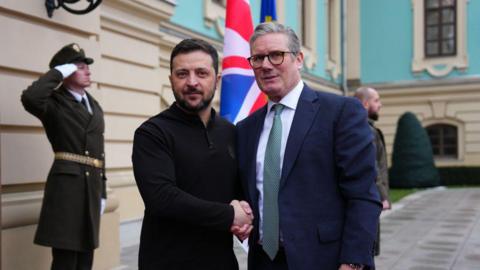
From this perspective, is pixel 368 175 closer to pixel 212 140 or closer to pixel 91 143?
pixel 212 140

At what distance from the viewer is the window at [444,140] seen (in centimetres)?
1936

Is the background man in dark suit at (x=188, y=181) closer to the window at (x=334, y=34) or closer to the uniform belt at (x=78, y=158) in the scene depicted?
the uniform belt at (x=78, y=158)

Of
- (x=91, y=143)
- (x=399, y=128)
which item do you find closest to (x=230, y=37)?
(x=91, y=143)

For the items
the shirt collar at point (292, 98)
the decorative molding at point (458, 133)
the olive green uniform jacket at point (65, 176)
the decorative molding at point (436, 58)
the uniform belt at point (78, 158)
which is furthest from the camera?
the decorative molding at point (436, 58)

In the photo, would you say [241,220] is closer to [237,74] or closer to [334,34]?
[237,74]

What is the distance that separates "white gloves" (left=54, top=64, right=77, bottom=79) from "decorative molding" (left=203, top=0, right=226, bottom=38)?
6.63 meters

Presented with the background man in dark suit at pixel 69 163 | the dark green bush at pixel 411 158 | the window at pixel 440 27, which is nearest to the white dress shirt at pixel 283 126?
the background man in dark suit at pixel 69 163

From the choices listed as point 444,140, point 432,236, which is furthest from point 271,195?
point 444,140

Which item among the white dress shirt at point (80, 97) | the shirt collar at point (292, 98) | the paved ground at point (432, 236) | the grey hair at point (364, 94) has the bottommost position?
the paved ground at point (432, 236)

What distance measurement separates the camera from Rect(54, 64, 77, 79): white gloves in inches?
151

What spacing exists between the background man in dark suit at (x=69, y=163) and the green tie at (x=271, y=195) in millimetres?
2075

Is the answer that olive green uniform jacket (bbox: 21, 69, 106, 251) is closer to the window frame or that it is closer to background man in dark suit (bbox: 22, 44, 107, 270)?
background man in dark suit (bbox: 22, 44, 107, 270)

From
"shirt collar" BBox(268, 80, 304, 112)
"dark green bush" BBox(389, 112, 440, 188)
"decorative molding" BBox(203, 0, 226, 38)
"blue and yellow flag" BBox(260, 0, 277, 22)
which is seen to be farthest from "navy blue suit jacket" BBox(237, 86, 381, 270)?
"dark green bush" BBox(389, 112, 440, 188)

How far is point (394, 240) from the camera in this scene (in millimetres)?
7691
